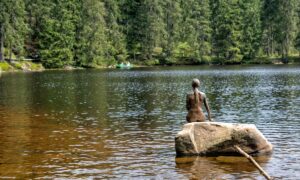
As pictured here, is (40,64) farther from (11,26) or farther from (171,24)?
(171,24)

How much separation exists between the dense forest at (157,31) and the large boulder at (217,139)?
335ft

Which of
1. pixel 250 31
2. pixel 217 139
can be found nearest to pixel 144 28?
pixel 250 31

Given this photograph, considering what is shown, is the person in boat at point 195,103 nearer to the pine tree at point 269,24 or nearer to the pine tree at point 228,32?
the pine tree at point 228,32

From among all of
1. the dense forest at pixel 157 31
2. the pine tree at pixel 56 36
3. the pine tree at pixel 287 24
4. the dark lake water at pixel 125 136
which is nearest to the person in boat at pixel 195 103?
the dark lake water at pixel 125 136

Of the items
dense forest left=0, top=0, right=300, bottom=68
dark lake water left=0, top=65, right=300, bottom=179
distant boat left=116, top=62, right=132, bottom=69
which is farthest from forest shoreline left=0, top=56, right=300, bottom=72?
dark lake water left=0, top=65, right=300, bottom=179

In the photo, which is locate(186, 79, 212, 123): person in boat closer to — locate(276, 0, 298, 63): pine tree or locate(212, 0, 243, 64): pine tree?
locate(276, 0, 298, 63): pine tree

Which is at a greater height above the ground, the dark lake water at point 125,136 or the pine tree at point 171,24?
the pine tree at point 171,24

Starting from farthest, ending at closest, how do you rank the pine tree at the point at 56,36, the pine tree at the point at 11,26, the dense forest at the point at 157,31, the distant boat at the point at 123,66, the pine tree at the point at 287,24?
the pine tree at the point at 287,24, the distant boat at the point at 123,66, the dense forest at the point at 157,31, the pine tree at the point at 56,36, the pine tree at the point at 11,26

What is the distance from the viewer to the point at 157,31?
136125 mm

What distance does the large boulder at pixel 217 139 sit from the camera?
59.5 ft

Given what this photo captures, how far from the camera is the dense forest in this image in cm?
Result: 12269

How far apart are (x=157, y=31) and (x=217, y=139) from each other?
392ft

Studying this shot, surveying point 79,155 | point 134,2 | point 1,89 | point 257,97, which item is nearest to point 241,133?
point 79,155

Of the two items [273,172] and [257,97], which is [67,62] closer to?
[257,97]
